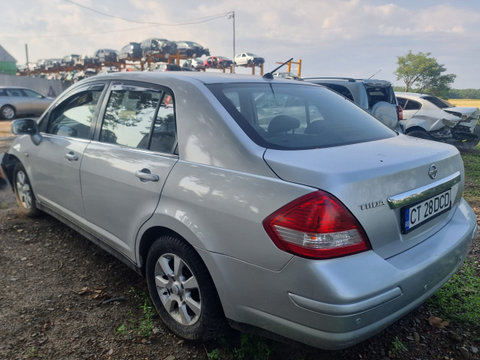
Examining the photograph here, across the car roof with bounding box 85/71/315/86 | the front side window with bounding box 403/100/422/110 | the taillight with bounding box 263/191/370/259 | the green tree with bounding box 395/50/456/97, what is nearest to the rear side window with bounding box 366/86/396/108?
the front side window with bounding box 403/100/422/110

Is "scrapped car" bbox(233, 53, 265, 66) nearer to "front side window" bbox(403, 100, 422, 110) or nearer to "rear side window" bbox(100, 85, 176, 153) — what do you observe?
"front side window" bbox(403, 100, 422, 110)

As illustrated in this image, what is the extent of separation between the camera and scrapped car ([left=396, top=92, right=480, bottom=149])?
900 centimetres

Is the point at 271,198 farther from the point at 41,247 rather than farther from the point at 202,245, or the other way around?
the point at 41,247

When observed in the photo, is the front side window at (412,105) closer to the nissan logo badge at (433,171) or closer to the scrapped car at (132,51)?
the nissan logo badge at (433,171)

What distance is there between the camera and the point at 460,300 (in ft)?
8.81

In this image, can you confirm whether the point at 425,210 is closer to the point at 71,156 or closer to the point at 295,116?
the point at 295,116

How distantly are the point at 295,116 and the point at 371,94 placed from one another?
20.1 feet

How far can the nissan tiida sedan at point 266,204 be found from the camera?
158cm

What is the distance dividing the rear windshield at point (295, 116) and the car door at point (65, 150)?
1.30m

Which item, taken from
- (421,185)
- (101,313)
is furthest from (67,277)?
(421,185)

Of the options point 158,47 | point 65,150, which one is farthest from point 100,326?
point 158,47

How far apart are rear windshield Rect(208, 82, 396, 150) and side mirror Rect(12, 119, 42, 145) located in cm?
221

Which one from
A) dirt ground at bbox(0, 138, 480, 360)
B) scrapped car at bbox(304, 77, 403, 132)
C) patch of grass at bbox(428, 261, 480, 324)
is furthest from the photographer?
scrapped car at bbox(304, 77, 403, 132)

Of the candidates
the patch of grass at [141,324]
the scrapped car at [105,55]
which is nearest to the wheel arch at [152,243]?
the patch of grass at [141,324]
